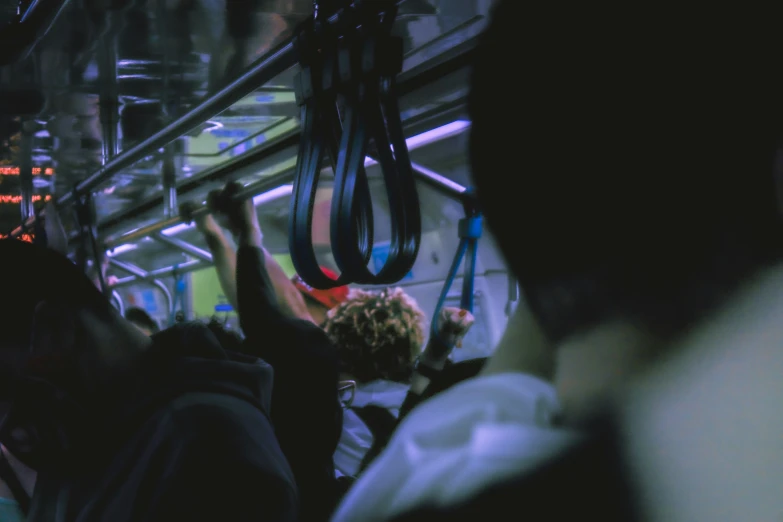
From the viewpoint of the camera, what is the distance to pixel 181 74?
1.91 m

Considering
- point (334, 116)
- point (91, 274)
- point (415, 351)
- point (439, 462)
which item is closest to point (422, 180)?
point (334, 116)

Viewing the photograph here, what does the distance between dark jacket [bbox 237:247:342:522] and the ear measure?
487 millimetres

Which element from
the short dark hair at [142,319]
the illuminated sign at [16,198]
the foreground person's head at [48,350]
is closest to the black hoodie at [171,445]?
the foreground person's head at [48,350]

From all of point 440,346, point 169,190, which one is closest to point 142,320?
point 169,190

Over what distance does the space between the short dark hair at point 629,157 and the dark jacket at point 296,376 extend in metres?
1.32

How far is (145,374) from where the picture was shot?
51.9 inches

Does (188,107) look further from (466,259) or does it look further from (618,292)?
(618,292)

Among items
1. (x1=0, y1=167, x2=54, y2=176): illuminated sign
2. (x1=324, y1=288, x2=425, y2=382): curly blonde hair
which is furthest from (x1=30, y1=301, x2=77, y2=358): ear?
(x1=0, y1=167, x2=54, y2=176): illuminated sign

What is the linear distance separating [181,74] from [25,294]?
0.81 metres

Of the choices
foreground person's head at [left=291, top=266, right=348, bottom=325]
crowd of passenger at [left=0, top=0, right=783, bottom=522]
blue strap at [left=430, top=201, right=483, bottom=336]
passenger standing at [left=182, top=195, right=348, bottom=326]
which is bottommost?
foreground person's head at [left=291, top=266, right=348, bottom=325]

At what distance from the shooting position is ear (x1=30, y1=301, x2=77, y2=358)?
1.31 meters

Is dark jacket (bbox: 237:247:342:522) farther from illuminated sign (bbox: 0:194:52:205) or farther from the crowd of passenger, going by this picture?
illuminated sign (bbox: 0:194:52:205)

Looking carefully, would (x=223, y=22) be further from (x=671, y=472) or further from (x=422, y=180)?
(x=671, y=472)

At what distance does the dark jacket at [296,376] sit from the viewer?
1.71m
